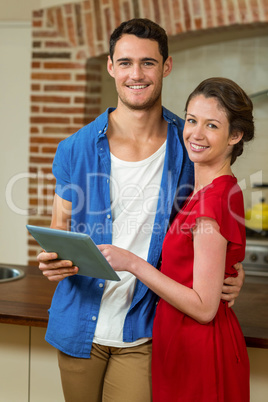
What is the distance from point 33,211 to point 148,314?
2.60m

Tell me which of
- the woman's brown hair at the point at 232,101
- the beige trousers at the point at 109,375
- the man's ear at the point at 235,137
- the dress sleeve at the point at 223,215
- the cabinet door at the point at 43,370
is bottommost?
the cabinet door at the point at 43,370

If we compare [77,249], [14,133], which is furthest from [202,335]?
[14,133]

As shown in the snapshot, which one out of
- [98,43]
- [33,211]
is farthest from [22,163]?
[98,43]

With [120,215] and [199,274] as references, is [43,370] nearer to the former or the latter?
[120,215]

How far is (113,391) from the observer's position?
1731 mm

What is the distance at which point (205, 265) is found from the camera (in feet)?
4.78

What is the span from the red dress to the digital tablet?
8.5 inches

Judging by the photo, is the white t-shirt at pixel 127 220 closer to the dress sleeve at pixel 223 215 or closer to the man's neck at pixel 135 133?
the man's neck at pixel 135 133

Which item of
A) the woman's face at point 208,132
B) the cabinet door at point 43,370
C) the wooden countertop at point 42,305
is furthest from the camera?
the cabinet door at point 43,370

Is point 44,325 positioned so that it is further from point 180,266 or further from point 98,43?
point 98,43

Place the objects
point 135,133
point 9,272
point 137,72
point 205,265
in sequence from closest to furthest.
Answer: point 205,265 → point 137,72 → point 135,133 → point 9,272

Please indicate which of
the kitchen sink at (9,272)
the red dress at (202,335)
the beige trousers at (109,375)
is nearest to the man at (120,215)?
the beige trousers at (109,375)

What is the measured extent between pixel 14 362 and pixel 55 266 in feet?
2.78

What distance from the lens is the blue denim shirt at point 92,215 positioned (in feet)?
5.77
